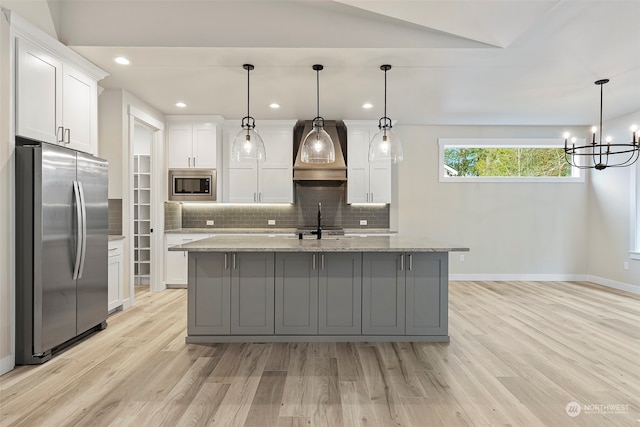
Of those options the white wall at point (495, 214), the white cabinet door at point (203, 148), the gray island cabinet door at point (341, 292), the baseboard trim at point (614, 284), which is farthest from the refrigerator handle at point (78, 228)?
the baseboard trim at point (614, 284)

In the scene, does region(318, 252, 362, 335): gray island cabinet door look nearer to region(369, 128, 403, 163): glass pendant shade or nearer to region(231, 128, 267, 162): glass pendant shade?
region(369, 128, 403, 163): glass pendant shade

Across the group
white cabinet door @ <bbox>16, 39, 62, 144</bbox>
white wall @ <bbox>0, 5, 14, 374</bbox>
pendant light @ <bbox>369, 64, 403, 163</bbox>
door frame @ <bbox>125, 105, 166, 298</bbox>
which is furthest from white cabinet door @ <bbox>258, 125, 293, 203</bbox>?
white wall @ <bbox>0, 5, 14, 374</bbox>

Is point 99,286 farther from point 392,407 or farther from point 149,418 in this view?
point 392,407

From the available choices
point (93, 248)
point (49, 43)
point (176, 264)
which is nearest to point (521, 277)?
point (176, 264)

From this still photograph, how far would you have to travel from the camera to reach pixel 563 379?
2568mm

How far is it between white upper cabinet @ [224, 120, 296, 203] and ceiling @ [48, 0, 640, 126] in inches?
62.6

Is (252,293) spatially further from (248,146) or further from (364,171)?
(364,171)

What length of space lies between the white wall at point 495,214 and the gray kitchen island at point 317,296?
2.86 m

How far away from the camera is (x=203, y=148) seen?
5.66 meters

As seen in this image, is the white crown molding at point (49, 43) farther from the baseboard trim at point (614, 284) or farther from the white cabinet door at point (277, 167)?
the baseboard trim at point (614, 284)

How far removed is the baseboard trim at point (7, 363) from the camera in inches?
102

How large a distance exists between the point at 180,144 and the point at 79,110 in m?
2.22

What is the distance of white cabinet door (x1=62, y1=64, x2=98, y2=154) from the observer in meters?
3.24

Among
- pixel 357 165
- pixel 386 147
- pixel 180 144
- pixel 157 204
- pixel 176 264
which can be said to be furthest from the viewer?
pixel 357 165
